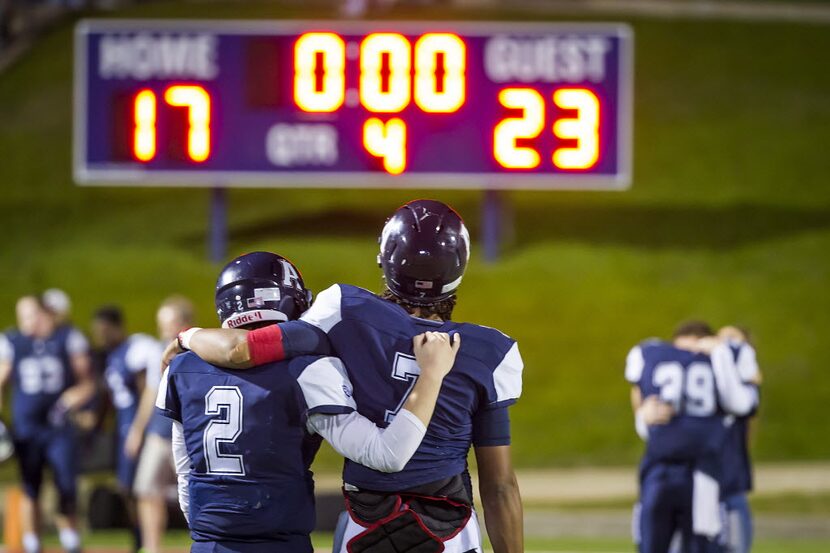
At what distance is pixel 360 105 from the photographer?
1588 cm

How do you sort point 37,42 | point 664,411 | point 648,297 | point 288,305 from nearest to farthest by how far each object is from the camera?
1. point 288,305
2. point 664,411
3. point 648,297
4. point 37,42

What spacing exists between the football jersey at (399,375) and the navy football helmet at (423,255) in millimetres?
111

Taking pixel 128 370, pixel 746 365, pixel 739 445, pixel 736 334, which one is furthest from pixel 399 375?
pixel 128 370

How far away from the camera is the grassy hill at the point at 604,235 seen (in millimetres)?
20953

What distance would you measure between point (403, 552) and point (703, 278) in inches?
803

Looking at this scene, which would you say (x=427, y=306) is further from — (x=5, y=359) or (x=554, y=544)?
(x=554, y=544)

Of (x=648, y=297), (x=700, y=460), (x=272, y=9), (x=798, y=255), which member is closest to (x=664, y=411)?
(x=700, y=460)

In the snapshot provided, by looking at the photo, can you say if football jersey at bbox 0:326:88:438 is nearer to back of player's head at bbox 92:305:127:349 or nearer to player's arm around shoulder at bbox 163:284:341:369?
back of player's head at bbox 92:305:127:349

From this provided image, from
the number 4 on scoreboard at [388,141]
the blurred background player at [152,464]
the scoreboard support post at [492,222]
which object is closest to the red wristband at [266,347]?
the blurred background player at [152,464]

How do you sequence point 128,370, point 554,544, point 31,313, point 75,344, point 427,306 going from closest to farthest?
point 427,306 → point 128,370 → point 31,313 → point 75,344 → point 554,544

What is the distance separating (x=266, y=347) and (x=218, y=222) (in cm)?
1782

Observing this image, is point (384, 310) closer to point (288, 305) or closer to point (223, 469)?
point (288, 305)

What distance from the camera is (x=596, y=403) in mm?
20344

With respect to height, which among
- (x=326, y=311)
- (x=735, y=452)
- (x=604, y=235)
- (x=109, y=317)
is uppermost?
(x=604, y=235)
